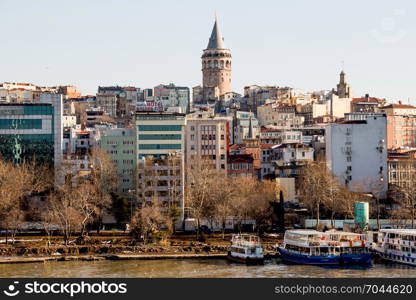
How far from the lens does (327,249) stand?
2060 inches

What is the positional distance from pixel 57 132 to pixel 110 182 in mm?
6815

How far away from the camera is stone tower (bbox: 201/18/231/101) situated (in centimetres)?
14862

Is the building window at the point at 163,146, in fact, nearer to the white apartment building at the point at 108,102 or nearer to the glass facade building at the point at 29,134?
the glass facade building at the point at 29,134

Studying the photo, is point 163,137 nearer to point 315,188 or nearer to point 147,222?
point 315,188

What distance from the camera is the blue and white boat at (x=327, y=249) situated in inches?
2037

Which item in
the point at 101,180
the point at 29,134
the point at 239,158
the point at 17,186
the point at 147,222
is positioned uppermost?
the point at 29,134

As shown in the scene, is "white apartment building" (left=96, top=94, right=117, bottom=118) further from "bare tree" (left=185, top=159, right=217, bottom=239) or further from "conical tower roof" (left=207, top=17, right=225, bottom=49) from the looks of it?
"bare tree" (left=185, top=159, right=217, bottom=239)

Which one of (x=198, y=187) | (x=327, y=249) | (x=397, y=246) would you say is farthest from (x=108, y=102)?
(x=397, y=246)

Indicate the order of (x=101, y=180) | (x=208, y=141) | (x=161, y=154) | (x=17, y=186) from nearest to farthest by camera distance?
1. (x=17, y=186)
2. (x=101, y=180)
3. (x=161, y=154)
4. (x=208, y=141)

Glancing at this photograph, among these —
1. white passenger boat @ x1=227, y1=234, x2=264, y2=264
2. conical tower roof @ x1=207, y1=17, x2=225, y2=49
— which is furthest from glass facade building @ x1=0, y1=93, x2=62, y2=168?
conical tower roof @ x1=207, y1=17, x2=225, y2=49

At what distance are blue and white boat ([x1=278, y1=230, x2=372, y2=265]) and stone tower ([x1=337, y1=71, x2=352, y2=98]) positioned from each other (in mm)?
84148

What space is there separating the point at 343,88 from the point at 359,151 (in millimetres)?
64044

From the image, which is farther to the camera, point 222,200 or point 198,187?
point 198,187

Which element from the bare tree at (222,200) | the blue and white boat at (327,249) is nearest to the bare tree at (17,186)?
the bare tree at (222,200)
